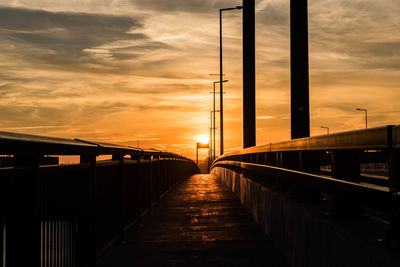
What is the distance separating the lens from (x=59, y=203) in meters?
4.79

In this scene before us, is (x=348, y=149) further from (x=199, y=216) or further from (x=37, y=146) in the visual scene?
(x=199, y=216)

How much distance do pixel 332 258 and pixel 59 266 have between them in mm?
2342

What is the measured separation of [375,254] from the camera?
10.8ft

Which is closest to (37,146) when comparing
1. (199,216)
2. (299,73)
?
(299,73)

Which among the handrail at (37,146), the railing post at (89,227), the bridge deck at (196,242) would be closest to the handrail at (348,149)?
the bridge deck at (196,242)

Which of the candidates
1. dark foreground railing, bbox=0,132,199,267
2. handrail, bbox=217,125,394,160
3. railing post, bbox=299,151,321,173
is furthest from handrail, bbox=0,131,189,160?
railing post, bbox=299,151,321,173

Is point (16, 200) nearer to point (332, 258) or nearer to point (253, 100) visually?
point (332, 258)

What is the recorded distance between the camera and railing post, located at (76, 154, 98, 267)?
19.0ft

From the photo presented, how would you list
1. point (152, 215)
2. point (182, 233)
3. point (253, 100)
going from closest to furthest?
point (182, 233)
point (152, 215)
point (253, 100)

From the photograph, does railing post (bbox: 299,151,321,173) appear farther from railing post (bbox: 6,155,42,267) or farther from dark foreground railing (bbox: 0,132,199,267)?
railing post (bbox: 6,155,42,267)

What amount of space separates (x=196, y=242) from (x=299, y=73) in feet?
13.6

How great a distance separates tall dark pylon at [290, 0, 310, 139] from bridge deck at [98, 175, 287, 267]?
2111mm

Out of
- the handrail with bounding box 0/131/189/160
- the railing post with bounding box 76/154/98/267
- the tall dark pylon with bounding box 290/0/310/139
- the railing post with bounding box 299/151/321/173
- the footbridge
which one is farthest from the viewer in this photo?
the tall dark pylon with bounding box 290/0/310/139

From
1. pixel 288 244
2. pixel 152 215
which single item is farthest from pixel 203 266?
pixel 152 215
